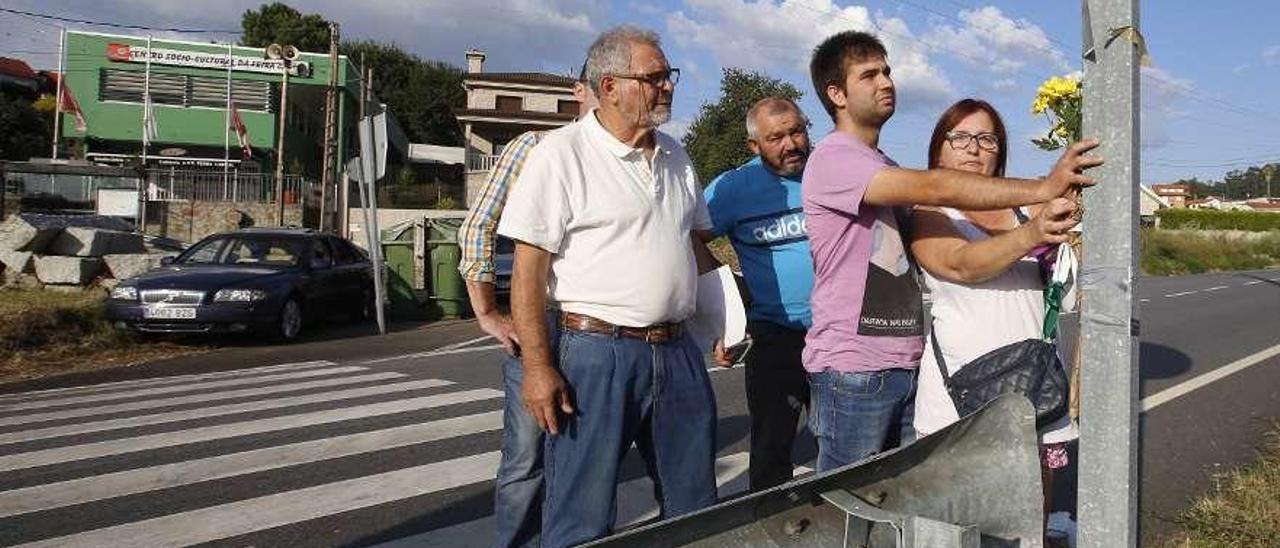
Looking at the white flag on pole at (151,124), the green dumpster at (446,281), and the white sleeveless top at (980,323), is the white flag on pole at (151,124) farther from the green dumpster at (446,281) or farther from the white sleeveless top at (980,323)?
the white sleeveless top at (980,323)

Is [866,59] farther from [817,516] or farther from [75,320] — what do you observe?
[75,320]

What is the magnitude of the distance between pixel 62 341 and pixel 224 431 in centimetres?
592

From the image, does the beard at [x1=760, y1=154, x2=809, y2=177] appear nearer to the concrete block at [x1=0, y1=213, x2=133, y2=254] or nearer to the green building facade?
the concrete block at [x1=0, y1=213, x2=133, y2=254]

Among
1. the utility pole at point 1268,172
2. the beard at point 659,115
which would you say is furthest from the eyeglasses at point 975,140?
the utility pole at point 1268,172

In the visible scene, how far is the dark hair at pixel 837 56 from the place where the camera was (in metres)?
2.79

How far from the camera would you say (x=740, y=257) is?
3.75m

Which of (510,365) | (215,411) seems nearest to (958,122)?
(510,365)

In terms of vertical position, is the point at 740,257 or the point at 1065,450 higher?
the point at 740,257

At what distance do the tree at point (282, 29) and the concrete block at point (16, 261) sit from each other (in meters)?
44.6

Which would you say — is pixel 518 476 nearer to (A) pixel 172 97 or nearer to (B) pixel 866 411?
(B) pixel 866 411

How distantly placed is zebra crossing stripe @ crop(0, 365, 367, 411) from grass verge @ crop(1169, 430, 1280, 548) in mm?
7564

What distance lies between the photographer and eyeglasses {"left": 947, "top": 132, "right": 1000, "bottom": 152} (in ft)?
9.19

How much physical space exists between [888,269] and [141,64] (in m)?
39.4

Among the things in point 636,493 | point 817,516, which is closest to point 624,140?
point 817,516
